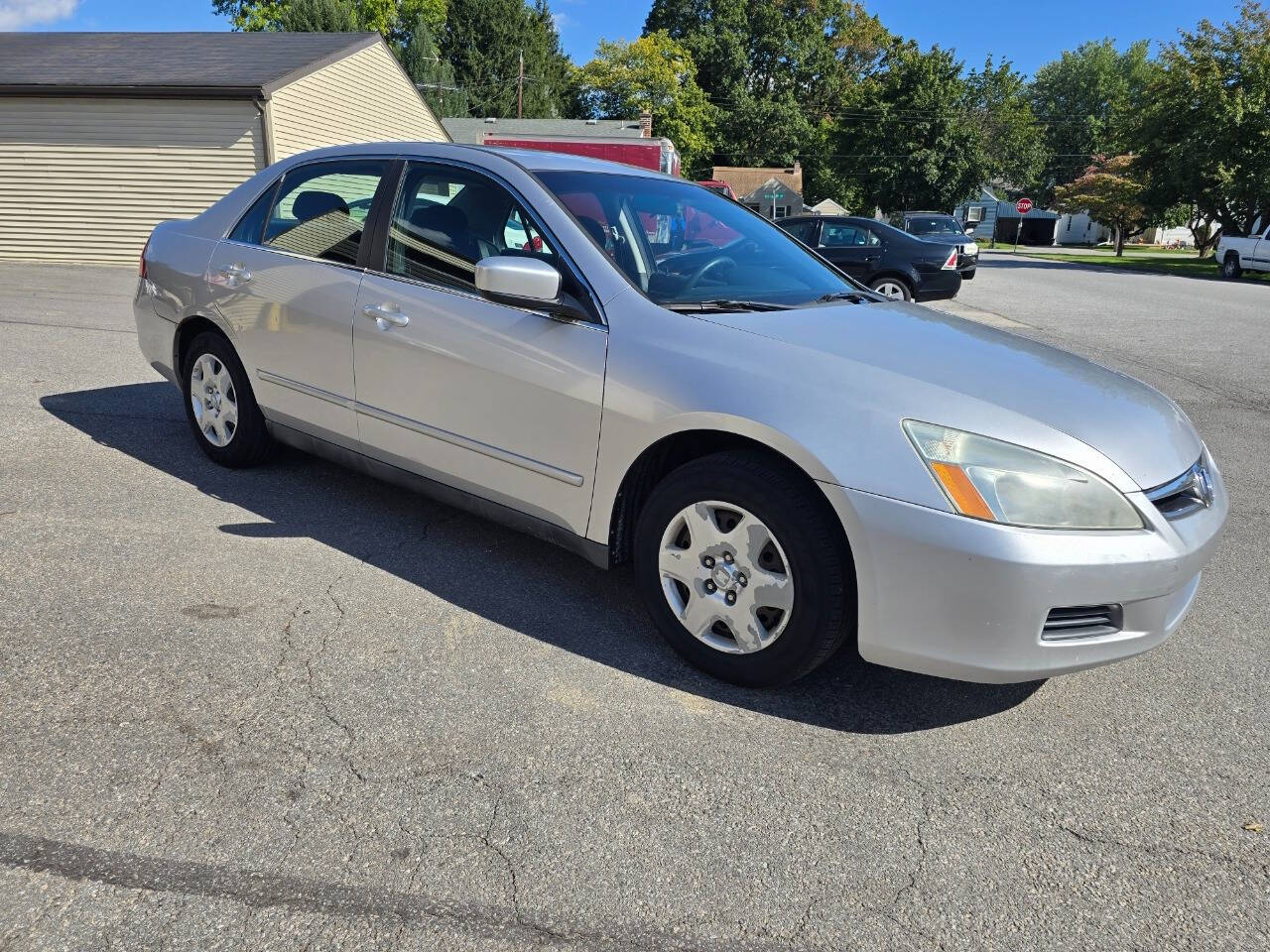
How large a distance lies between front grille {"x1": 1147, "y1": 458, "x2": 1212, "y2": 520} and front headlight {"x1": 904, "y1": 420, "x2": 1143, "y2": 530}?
0.16 m

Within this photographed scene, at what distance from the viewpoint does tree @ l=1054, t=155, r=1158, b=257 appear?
2351 inches

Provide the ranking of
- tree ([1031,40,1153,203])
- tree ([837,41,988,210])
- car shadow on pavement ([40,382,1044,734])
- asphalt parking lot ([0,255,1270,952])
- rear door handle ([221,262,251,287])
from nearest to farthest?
1. asphalt parking lot ([0,255,1270,952])
2. car shadow on pavement ([40,382,1044,734])
3. rear door handle ([221,262,251,287])
4. tree ([837,41,988,210])
5. tree ([1031,40,1153,203])

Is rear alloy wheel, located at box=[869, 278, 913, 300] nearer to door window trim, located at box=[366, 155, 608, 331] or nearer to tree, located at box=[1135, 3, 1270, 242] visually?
door window trim, located at box=[366, 155, 608, 331]

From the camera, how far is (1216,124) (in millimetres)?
30500

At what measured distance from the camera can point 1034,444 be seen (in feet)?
8.61

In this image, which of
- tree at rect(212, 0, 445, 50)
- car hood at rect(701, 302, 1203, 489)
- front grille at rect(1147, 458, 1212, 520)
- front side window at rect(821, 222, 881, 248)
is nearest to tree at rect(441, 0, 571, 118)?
tree at rect(212, 0, 445, 50)

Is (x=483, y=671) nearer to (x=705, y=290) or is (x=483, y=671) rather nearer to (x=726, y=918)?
(x=726, y=918)

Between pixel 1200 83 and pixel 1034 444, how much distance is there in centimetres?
3547

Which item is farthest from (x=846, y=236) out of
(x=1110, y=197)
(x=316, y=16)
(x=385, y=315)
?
(x=1110, y=197)

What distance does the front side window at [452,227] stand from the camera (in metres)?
3.62

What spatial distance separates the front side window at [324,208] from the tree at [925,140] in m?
60.1

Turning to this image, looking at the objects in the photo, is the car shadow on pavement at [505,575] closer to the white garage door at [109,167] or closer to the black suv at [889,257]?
the black suv at [889,257]

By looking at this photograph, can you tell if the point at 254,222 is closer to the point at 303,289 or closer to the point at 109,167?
the point at 303,289

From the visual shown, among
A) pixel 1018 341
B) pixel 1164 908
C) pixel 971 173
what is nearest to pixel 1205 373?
pixel 1018 341
